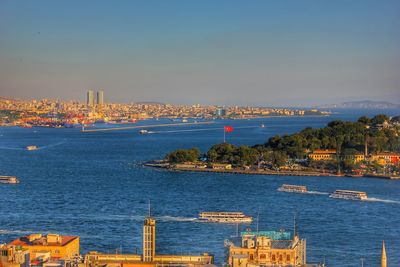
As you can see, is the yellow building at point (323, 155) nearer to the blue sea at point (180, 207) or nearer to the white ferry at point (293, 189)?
the blue sea at point (180, 207)

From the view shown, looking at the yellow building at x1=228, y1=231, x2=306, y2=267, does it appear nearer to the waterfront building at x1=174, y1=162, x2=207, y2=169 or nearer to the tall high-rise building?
the tall high-rise building

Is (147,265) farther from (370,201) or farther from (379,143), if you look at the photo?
(379,143)

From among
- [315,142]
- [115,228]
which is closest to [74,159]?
→ [315,142]

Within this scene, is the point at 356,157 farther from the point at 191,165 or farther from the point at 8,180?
the point at 8,180

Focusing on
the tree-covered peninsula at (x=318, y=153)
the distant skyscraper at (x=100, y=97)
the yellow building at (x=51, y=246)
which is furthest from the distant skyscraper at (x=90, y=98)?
the yellow building at (x=51, y=246)

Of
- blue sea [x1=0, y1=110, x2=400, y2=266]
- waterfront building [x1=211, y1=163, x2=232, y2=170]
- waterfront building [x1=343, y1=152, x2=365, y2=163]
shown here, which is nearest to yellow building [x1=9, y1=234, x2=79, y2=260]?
blue sea [x1=0, y1=110, x2=400, y2=266]

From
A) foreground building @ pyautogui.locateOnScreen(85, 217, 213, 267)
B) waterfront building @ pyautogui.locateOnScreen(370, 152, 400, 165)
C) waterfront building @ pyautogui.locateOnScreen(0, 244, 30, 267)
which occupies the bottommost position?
waterfront building @ pyautogui.locateOnScreen(370, 152, 400, 165)
